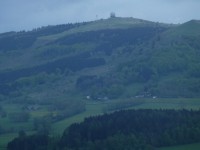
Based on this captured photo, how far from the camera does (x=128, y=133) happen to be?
59.9m

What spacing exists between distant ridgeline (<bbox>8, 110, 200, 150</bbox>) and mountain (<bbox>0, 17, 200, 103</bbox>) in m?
29.2

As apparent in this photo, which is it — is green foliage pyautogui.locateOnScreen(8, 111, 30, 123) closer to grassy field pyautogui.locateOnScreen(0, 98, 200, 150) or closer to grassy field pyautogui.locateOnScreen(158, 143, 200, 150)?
grassy field pyautogui.locateOnScreen(0, 98, 200, 150)

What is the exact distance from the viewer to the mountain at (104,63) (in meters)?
107

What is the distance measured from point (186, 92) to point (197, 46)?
37278mm

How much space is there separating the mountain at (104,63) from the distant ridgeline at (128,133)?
95.7 feet

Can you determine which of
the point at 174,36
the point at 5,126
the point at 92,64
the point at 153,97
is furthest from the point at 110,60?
the point at 5,126

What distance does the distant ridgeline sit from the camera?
188 ft

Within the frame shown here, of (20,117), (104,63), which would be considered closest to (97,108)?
(20,117)

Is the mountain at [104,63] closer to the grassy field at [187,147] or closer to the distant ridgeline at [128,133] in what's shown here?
the distant ridgeline at [128,133]

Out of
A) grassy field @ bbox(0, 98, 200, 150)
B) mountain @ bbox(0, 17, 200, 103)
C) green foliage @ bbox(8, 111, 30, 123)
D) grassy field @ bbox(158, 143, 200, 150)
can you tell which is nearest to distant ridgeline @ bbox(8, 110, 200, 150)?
grassy field @ bbox(158, 143, 200, 150)

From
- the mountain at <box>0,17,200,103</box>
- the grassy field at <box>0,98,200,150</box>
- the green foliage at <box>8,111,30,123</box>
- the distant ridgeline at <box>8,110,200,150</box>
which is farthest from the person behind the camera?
the mountain at <box>0,17,200,103</box>

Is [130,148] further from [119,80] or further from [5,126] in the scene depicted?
[119,80]

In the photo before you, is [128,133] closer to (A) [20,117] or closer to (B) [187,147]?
(B) [187,147]

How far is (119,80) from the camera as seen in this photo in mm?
115312
